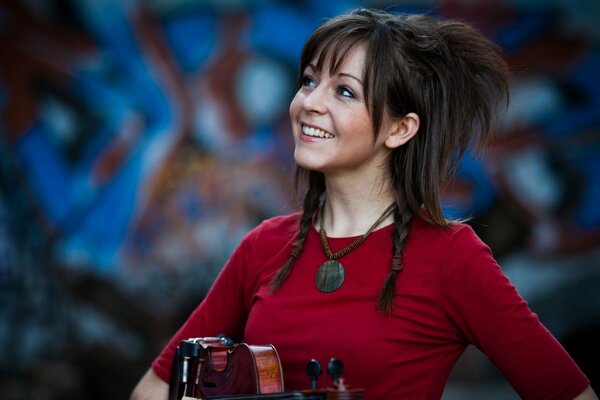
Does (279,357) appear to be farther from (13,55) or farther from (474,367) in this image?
(13,55)

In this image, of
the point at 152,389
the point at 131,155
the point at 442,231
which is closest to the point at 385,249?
the point at 442,231

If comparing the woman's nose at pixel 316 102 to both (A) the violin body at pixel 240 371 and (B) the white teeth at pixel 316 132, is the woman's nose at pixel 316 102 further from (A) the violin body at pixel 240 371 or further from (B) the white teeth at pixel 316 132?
(A) the violin body at pixel 240 371

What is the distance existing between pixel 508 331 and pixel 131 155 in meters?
4.94

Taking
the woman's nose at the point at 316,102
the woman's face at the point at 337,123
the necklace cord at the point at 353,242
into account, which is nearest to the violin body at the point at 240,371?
the necklace cord at the point at 353,242

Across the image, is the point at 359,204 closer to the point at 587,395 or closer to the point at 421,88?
the point at 421,88

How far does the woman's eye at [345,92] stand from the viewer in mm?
2641

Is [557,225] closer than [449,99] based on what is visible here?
No

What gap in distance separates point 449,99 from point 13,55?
5.28m

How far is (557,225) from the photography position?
20.2 feet

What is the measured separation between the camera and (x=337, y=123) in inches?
104

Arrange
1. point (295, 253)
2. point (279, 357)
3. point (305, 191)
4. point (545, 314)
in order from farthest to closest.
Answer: point (545, 314) → point (305, 191) → point (295, 253) → point (279, 357)

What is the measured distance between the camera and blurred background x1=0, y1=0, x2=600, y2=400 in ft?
22.0

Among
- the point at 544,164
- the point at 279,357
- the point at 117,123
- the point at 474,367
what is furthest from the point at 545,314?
the point at 279,357

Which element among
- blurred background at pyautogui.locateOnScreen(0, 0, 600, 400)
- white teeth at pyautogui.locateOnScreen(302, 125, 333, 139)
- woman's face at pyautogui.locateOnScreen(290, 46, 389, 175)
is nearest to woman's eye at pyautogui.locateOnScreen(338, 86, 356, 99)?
woman's face at pyautogui.locateOnScreen(290, 46, 389, 175)
